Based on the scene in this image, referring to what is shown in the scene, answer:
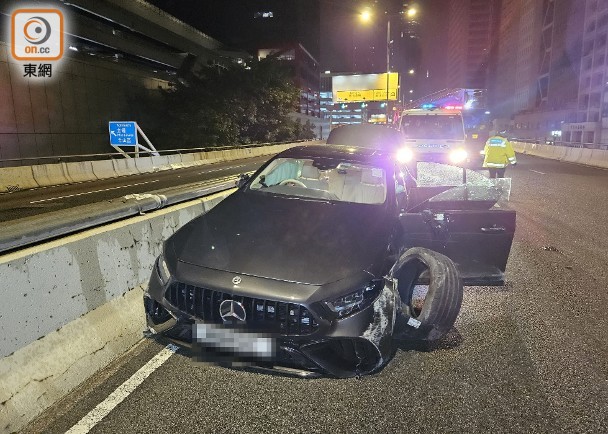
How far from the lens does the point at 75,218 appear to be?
3.85 metres

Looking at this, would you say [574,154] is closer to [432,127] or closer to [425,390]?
[432,127]

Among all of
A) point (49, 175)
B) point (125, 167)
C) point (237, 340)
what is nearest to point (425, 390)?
point (237, 340)

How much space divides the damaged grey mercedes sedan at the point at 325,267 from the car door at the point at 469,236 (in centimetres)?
1

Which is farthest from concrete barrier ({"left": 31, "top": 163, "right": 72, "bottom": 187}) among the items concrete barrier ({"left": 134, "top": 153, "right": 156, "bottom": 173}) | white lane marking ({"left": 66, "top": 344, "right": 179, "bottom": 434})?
white lane marking ({"left": 66, "top": 344, "right": 179, "bottom": 434})

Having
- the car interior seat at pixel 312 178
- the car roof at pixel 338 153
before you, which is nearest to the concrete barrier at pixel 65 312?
the car interior seat at pixel 312 178

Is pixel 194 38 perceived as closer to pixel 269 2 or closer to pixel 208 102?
pixel 208 102

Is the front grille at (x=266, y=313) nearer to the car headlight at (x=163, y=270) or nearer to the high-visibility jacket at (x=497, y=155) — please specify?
the car headlight at (x=163, y=270)

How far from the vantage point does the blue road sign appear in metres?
23.5

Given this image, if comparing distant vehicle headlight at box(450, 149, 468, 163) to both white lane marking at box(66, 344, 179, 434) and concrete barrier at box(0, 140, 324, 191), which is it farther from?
concrete barrier at box(0, 140, 324, 191)

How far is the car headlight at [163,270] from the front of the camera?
3.46 meters

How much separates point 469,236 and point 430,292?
1.20m

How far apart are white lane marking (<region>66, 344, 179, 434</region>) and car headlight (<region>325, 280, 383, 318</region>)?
59.4 inches

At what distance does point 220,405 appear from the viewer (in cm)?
312

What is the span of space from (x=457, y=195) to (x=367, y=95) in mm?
57951
